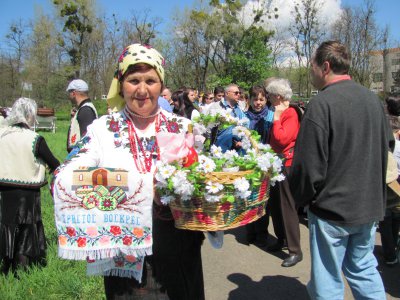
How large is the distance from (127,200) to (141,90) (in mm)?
626

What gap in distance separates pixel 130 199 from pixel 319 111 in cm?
133

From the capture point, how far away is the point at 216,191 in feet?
5.78

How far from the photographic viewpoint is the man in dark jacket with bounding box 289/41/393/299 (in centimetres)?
249

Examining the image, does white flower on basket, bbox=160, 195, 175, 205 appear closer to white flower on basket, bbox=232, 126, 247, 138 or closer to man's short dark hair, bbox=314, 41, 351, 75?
white flower on basket, bbox=232, 126, 247, 138

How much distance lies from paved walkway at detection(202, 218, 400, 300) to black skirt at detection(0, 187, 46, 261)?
1859 mm

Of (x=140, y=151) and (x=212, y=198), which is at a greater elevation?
(x=140, y=151)

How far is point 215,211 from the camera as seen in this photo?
6.01 ft

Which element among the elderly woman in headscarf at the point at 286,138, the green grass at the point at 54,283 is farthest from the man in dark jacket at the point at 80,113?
the elderly woman in headscarf at the point at 286,138

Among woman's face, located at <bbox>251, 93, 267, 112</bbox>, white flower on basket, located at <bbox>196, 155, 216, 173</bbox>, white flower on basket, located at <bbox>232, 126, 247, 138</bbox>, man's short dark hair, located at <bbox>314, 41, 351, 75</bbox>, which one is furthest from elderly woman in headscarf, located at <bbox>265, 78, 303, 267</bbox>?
white flower on basket, located at <bbox>196, 155, 216, 173</bbox>

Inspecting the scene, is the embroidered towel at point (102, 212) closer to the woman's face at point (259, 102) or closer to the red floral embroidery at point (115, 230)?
the red floral embroidery at point (115, 230)

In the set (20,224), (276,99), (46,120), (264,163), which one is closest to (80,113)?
(20,224)

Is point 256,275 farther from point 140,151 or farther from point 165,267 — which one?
point 140,151

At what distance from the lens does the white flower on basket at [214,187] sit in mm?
1761

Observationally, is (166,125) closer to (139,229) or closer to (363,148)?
(139,229)
